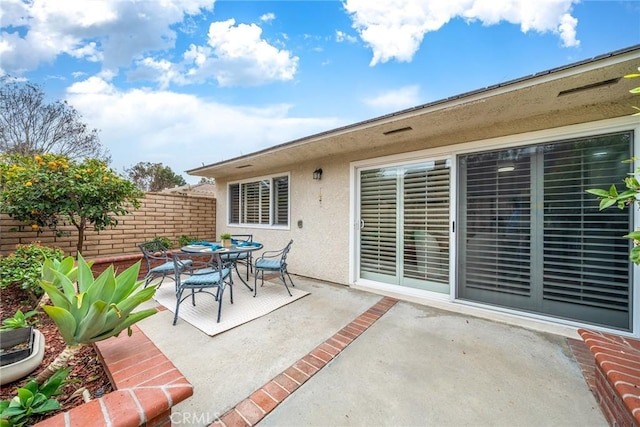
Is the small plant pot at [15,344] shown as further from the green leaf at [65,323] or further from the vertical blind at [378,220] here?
the vertical blind at [378,220]

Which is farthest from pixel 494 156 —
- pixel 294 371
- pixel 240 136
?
pixel 240 136

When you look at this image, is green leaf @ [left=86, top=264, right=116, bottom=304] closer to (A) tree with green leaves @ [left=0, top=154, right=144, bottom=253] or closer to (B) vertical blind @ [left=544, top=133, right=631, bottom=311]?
(A) tree with green leaves @ [left=0, top=154, right=144, bottom=253]

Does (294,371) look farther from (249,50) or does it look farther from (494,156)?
(249,50)

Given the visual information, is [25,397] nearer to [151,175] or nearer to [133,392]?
[133,392]

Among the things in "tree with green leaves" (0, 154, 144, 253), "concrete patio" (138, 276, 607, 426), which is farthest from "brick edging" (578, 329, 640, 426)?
"tree with green leaves" (0, 154, 144, 253)

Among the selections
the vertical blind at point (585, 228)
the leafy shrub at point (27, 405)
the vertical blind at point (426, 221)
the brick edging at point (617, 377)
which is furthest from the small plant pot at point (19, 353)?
the vertical blind at point (585, 228)

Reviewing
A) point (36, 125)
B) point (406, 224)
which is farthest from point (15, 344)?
point (36, 125)

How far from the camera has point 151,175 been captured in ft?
58.0

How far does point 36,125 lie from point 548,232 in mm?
16131

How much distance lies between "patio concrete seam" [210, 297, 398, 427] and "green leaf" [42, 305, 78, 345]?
106 centimetres

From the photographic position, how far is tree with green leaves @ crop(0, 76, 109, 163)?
29.4 feet

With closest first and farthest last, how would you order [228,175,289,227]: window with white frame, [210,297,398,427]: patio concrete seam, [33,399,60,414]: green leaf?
1. [33,399,60,414]: green leaf
2. [210,297,398,427]: patio concrete seam
3. [228,175,289,227]: window with white frame

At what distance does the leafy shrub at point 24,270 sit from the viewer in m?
2.77
